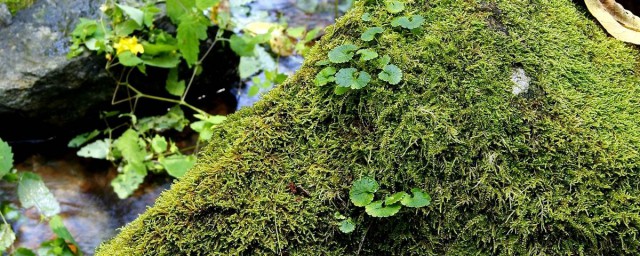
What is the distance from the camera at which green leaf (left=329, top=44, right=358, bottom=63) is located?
170 cm

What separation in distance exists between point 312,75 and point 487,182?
2.16ft

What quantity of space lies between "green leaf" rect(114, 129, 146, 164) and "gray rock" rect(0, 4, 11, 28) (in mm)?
1101

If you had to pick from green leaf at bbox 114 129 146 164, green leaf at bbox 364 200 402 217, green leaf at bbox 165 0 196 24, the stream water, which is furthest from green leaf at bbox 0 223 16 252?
green leaf at bbox 364 200 402 217

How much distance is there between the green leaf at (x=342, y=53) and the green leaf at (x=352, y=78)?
0.17 ft

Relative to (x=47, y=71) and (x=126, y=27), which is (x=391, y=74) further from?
(x=47, y=71)

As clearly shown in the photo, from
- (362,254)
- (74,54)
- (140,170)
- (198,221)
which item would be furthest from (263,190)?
(74,54)

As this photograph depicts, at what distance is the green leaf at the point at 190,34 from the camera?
3.31m

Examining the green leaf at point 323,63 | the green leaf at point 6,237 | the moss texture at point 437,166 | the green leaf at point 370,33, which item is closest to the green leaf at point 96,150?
the green leaf at point 6,237

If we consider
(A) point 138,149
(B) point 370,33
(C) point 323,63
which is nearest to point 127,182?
(A) point 138,149

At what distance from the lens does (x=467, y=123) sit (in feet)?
5.24

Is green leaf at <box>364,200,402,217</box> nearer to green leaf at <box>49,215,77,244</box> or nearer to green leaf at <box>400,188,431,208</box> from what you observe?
green leaf at <box>400,188,431,208</box>

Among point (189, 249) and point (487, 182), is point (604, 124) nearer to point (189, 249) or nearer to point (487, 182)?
point (487, 182)

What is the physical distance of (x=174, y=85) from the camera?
12.4 ft

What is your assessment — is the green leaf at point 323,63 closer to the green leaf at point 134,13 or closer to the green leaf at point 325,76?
the green leaf at point 325,76
